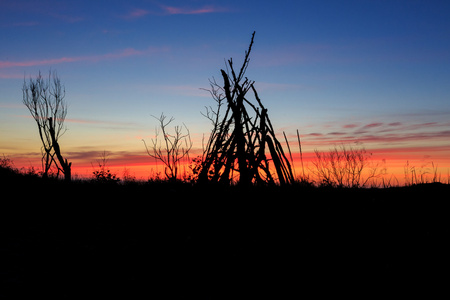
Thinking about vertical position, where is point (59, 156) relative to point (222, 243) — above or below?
above

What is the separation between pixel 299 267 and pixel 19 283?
3.38 m

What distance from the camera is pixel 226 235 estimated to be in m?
5.75

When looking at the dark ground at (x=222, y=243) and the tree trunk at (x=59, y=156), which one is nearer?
the dark ground at (x=222, y=243)

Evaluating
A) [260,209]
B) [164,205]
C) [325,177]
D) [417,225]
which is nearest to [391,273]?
[417,225]

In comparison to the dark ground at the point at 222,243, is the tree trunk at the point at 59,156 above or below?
above

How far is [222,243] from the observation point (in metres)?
5.48

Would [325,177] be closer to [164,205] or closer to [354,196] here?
[354,196]

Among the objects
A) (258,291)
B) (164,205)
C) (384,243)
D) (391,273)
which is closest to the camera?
(258,291)

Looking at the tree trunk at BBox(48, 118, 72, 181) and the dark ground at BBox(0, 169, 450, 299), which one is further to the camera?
the tree trunk at BBox(48, 118, 72, 181)

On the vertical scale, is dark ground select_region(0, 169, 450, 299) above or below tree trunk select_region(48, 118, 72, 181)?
below

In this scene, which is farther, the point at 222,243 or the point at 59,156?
the point at 59,156

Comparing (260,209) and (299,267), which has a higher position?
(260,209)

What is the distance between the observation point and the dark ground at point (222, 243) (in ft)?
14.2

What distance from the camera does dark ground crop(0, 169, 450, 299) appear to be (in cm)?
432
